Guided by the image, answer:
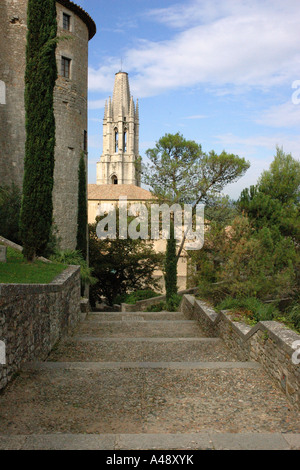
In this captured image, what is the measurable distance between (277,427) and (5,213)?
1421 centimetres

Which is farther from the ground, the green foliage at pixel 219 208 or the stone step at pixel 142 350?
the green foliage at pixel 219 208

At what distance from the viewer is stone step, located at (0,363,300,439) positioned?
4469mm

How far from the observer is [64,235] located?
801 inches

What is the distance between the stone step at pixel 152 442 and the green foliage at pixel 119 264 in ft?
67.4

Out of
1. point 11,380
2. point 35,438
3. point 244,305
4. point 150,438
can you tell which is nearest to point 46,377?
point 11,380

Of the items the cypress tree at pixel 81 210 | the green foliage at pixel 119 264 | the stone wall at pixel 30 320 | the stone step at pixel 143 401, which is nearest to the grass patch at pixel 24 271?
the stone wall at pixel 30 320

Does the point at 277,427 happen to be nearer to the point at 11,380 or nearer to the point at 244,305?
the point at 11,380

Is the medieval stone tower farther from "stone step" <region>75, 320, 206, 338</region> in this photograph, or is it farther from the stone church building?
the stone church building

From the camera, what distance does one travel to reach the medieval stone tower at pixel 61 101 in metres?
18.2

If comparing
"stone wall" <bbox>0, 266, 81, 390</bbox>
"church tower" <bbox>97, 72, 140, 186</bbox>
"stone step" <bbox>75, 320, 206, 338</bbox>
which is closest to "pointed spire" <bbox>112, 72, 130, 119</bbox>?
"church tower" <bbox>97, 72, 140, 186</bbox>

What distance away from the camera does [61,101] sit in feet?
65.2

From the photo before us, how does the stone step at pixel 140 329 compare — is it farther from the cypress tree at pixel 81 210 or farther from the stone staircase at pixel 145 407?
the cypress tree at pixel 81 210

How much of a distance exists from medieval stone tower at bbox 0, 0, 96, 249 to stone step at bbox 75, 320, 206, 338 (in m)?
7.58
